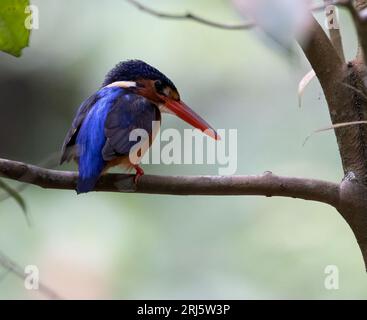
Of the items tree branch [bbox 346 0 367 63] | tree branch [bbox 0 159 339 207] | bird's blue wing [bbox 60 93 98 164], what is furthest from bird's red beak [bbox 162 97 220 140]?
tree branch [bbox 346 0 367 63]

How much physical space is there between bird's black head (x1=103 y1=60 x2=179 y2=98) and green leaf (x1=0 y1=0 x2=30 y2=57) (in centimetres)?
128

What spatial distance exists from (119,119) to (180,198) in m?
0.79

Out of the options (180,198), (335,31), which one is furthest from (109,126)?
(180,198)

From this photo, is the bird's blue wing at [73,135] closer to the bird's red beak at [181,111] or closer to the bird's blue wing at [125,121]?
the bird's blue wing at [125,121]

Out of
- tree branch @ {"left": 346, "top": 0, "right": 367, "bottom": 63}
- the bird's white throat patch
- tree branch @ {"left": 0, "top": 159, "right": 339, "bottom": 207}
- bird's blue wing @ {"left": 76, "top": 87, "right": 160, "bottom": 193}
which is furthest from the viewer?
the bird's white throat patch

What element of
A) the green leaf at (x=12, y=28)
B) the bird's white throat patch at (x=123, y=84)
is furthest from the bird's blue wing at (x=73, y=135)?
the green leaf at (x=12, y=28)

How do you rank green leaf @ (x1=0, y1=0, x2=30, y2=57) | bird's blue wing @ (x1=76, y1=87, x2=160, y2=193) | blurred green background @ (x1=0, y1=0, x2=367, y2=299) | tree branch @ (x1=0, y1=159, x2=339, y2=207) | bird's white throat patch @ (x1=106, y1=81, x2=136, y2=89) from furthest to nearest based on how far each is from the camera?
1. blurred green background @ (x1=0, y1=0, x2=367, y2=299)
2. bird's white throat patch @ (x1=106, y1=81, x2=136, y2=89)
3. bird's blue wing @ (x1=76, y1=87, x2=160, y2=193)
4. tree branch @ (x1=0, y1=159, x2=339, y2=207)
5. green leaf @ (x1=0, y1=0, x2=30, y2=57)

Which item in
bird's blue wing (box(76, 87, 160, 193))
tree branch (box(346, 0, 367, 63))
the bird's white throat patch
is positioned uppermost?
the bird's white throat patch

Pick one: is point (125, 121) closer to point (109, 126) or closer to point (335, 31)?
point (109, 126)

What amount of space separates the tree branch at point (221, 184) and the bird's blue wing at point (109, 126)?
0.75 ft

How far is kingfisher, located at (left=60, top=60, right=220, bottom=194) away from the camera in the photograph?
168cm

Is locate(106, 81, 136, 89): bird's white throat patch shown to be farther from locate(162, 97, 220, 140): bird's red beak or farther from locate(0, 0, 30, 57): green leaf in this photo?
locate(0, 0, 30, 57): green leaf

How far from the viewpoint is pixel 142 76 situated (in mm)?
2148
